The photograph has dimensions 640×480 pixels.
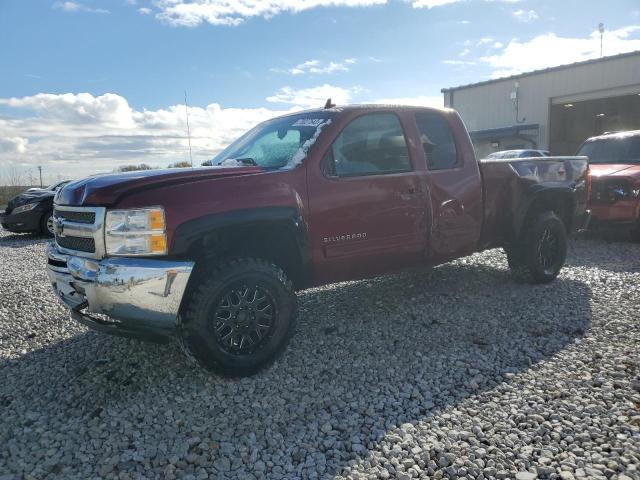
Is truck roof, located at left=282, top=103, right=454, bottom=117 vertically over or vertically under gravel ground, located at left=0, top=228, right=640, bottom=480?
over

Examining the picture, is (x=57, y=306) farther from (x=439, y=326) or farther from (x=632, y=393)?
(x=632, y=393)

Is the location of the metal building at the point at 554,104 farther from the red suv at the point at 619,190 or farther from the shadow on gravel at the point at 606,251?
the shadow on gravel at the point at 606,251

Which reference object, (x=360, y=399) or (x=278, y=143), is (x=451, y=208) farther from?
(x=360, y=399)

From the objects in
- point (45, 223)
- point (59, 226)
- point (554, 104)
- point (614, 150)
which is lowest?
point (45, 223)

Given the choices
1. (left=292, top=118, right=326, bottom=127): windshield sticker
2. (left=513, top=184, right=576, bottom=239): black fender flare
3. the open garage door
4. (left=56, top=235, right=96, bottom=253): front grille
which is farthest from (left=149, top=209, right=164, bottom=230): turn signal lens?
the open garage door

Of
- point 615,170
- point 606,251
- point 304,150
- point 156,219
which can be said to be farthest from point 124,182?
point 615,170

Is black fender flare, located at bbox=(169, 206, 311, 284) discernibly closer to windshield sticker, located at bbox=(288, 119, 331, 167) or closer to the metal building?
windshield sticker, located at bbox=(288, 119, 331, 167)

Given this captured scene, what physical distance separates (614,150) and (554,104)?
724 inches

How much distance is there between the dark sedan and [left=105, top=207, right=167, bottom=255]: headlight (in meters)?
9.40

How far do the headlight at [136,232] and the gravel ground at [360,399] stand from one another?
990mm

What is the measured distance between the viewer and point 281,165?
3.82 m

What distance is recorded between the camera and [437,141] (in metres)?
4.70

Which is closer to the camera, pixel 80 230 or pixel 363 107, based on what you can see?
pixel 80 230

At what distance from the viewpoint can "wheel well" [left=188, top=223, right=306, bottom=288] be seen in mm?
3483
